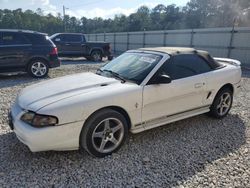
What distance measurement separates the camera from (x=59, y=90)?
133 inches

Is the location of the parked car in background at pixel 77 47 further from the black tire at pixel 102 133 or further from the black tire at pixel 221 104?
the black tire at pixel 102 133

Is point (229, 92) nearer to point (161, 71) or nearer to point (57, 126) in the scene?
point (161, 71)

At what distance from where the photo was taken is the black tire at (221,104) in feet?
15.1

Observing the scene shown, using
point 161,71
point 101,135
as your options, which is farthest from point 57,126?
point 161,71

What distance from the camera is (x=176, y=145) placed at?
367 cm

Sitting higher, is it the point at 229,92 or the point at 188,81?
the point at 188,81

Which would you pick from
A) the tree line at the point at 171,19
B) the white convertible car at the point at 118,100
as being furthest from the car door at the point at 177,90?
the tree line at the point at 171,19

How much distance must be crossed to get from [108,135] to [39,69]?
6413 millimetres

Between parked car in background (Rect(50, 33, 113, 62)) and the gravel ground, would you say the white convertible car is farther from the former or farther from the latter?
parked car in background (Rect(50, 33, 113, 62))

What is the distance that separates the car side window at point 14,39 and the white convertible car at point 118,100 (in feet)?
17.0

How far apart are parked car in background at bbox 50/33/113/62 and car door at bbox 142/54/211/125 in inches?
456

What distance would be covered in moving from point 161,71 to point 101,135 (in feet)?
4.47

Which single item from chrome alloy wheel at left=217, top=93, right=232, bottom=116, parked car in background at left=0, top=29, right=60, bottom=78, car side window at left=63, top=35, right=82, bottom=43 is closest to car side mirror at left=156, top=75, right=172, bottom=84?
chrome alloy wheel at left=217, top=93, right=232, bottom=116

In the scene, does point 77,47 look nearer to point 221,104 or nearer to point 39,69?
point 39,69
